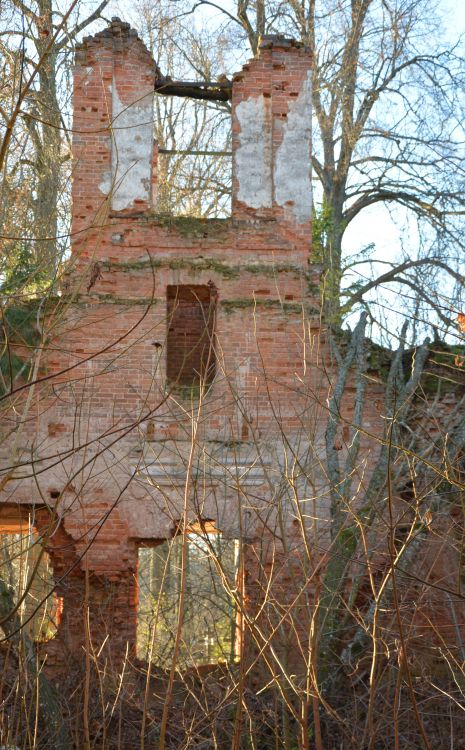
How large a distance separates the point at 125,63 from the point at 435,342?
4.58 metres

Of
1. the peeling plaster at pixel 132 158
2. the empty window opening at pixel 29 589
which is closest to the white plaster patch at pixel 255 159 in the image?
the peeling plaster at pixel 132 158

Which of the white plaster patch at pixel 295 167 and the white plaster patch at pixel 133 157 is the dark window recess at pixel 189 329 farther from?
the white plaster patch at pixel 295 167

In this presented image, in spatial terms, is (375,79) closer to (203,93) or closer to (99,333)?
(203,93)

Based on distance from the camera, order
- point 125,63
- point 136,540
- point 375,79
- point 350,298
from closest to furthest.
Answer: point 136,540 < point 125,63 < point 350,298 < point 375,79

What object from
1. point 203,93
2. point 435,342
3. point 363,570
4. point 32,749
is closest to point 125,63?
point 203,93

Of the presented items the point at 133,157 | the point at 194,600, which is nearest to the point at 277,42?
the point at 133,157

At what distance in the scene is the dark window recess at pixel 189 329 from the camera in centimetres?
1112

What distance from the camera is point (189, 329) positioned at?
1163cm

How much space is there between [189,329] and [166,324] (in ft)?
2.24

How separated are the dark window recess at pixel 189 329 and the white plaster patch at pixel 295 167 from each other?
1280 mm

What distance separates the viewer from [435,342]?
11172 millimetres

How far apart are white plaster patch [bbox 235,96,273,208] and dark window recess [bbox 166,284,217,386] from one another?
1.11m

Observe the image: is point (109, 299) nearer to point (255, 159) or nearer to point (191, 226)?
point (191, 226)

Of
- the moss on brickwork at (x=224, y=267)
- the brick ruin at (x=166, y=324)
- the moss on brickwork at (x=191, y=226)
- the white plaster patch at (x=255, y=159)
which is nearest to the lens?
the brick ruin at (x=166, y=324)
